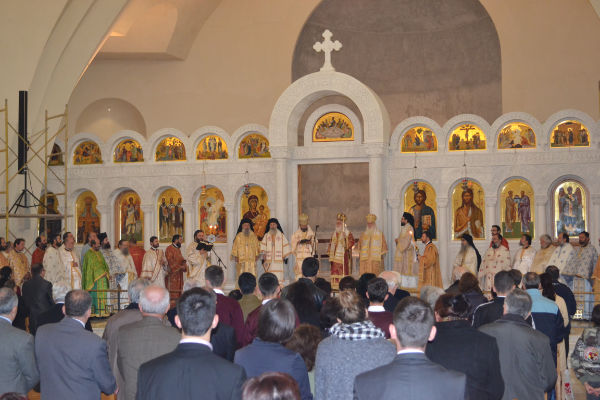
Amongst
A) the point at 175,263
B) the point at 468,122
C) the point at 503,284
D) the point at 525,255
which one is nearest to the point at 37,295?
the point at 175,263

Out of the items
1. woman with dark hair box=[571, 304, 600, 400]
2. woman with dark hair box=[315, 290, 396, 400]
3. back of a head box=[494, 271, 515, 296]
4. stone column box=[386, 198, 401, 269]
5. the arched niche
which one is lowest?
woman with dark hair box=[571, 304, 600, 400]

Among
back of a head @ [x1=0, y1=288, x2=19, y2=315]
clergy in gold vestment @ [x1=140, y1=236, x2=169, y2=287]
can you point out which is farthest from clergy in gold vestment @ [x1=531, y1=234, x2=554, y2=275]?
back of a head @ [x1=0, y1=288, x2=19, y2=315]

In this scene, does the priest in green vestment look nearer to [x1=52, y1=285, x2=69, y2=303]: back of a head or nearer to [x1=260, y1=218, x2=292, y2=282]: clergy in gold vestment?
[x1=260, y1=218, x2=292, y2=282]: clergy in gold vestment

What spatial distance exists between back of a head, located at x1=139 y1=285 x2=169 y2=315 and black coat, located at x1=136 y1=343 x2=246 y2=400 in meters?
1.52

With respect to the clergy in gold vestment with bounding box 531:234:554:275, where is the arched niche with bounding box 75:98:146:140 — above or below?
above

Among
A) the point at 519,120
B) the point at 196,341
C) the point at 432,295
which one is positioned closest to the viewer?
the point at 196,341

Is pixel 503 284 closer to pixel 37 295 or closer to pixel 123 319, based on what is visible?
pixel 123 319

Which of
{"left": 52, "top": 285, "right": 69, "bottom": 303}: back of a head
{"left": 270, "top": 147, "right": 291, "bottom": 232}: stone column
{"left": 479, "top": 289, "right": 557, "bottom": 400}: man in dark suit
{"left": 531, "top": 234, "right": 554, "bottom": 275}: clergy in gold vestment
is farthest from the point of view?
{"left": 270, "top": 147, "right": 291, "bottom": 232}: stone column

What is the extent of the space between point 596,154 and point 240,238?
7821mm

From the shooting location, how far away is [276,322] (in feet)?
15.5

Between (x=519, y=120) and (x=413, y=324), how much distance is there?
1413cm

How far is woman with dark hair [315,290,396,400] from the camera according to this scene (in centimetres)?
476

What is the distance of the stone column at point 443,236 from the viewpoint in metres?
17.4

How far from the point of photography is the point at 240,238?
1761 cm
